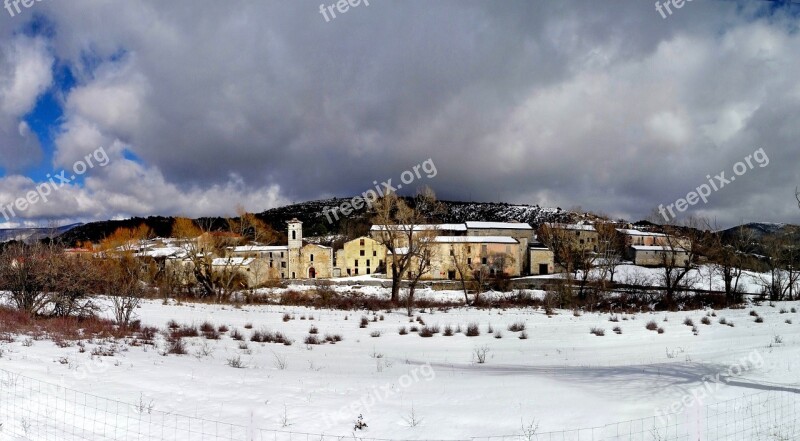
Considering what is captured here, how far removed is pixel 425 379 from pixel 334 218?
10172 cm

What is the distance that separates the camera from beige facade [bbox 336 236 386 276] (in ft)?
233

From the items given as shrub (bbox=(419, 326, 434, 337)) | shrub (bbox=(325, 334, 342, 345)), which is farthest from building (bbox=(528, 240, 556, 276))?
shrub (bbox=(325, 334, 342, 345))

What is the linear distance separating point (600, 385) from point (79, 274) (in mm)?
19125

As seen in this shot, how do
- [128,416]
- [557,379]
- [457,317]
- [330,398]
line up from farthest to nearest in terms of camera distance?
[457,317], [557,379], [330,398], [128,416]

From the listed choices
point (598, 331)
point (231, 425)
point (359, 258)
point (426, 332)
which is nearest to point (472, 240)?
point (359, 258)

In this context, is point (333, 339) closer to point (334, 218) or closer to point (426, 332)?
point (426, 332)

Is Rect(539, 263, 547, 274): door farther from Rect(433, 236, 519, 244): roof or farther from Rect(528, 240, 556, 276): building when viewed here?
Rect(433, 236, 519, 244): roof

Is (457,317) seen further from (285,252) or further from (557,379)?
(285,252)

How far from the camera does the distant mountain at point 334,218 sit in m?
93.4

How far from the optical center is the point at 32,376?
815 centimetres

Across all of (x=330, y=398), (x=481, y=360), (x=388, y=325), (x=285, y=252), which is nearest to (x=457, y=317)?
(x=388, y=325)

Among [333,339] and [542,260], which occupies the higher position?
[542,260]

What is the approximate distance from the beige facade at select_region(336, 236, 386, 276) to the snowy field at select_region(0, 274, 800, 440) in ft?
183

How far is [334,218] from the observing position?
360ft
